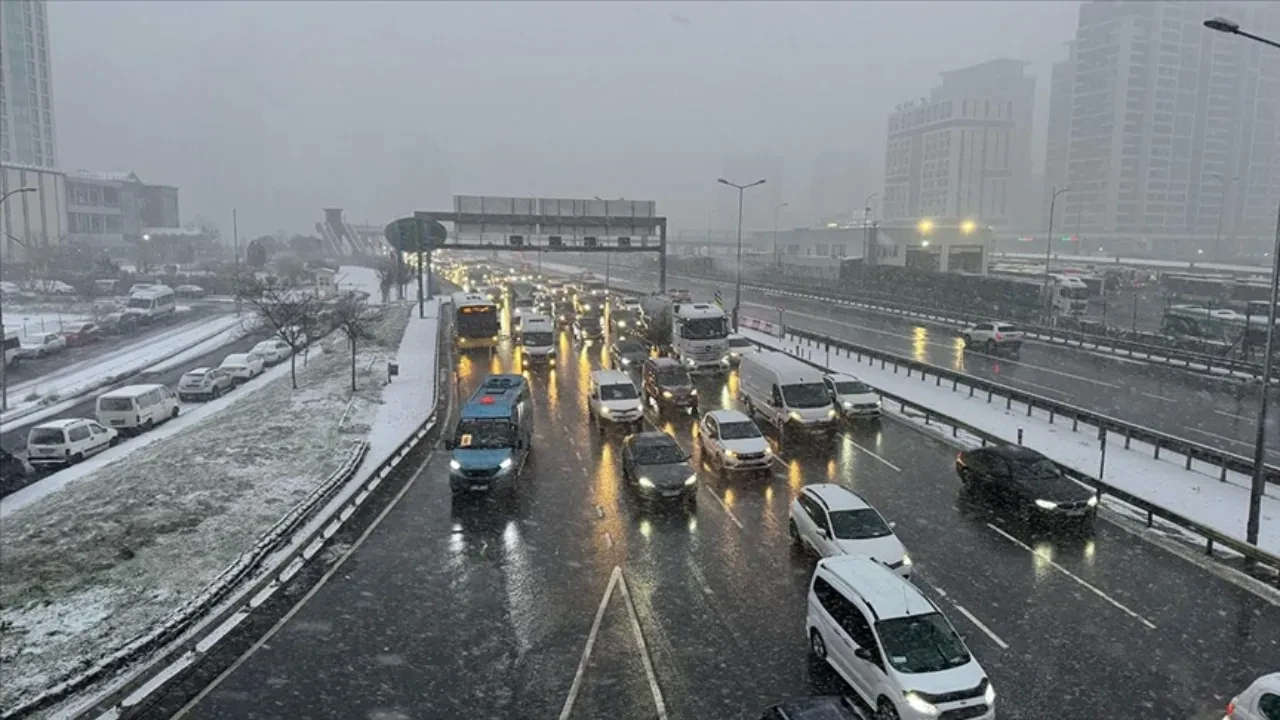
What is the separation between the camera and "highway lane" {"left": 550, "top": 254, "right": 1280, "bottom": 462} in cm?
3156

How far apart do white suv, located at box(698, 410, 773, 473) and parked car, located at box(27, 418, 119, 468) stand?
75.2ft

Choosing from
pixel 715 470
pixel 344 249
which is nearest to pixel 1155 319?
pixel 715 470

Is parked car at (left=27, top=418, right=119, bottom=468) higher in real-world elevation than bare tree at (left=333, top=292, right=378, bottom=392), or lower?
lower

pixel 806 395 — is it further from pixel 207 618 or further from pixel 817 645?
pixel 207 618

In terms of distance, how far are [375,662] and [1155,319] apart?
69012mm

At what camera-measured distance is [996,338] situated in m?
49.6

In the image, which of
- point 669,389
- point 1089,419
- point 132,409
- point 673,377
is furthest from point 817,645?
point 132,409

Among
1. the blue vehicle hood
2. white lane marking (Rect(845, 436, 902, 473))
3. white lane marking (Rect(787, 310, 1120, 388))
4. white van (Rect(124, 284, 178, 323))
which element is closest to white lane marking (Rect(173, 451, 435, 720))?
the blue vehicle hood

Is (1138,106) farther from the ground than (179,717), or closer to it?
farther from the ground

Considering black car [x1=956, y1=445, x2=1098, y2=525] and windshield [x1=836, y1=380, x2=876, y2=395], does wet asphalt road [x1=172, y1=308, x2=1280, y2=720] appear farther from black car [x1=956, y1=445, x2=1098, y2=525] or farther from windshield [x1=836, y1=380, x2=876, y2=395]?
windshield [x1=836, y1=380, x2=876, y2=395]

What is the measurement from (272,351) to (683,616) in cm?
4779

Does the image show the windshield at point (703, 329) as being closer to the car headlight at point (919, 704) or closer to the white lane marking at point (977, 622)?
the white lane marking at point (977, 622)

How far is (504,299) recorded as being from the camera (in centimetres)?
8819

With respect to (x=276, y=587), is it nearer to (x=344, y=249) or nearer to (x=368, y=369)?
(x=368, y=369)
